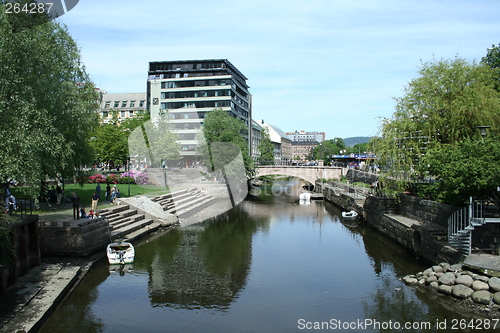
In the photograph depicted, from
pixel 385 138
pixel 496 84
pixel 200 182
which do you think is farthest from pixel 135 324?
pixel 200 182

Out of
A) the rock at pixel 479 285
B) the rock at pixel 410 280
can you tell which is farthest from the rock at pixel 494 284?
the rock at pixel 410 280

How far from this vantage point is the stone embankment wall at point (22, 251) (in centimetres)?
1767

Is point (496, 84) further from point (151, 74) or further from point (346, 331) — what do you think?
point (151, 74)

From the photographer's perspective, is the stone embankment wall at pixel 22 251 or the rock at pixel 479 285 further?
the stone embankment wall at pixel 22 251

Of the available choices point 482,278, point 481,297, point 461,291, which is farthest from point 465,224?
point 481,297

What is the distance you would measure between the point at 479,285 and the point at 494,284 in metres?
0.60

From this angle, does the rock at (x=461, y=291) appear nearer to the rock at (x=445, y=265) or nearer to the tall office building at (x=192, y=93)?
the rock at (x=445, y=265)

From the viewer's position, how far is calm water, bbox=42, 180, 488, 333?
1589 centimetres

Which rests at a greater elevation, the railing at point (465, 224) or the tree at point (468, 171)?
the tree at point (468, 171)

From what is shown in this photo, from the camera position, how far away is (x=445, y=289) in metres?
18.2

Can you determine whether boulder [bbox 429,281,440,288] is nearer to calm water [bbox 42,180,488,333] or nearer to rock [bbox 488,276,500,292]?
calm water [bbox 42,180,488,333]

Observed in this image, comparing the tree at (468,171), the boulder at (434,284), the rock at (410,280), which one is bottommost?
the rock at (410,280)

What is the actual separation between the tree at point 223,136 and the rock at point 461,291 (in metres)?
47.1

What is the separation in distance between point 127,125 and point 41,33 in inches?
2019
